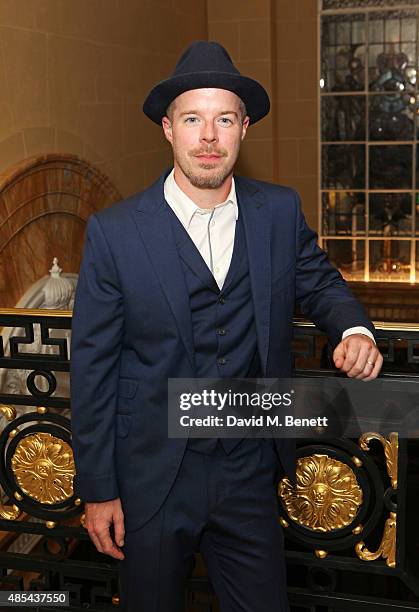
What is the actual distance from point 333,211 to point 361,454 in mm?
5968

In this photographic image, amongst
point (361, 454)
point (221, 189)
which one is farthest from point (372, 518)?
point (221, 189)

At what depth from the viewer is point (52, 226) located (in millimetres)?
4582

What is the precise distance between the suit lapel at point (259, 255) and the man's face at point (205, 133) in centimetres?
16

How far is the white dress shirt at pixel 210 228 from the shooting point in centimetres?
190

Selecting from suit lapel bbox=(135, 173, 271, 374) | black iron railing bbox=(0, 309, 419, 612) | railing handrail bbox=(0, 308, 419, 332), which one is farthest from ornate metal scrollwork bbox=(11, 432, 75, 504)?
suit lapel bbox=(135, 173, 271, 374)

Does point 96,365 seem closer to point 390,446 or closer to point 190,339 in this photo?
point 190,339

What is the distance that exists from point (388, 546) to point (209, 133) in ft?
4.36

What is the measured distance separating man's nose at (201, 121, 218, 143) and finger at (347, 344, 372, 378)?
586mm

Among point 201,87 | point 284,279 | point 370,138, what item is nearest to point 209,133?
point 201,87

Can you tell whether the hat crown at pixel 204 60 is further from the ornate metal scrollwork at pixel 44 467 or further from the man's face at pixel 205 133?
the ornate metal scrollwork at pixel 44 467

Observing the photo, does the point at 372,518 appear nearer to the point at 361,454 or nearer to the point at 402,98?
the point at 361,454

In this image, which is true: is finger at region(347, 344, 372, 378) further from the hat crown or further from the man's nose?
the hat crown

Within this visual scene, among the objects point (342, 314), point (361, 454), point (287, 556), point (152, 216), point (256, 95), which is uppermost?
point (256, 95)

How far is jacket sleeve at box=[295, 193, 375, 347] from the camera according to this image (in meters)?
1.99
